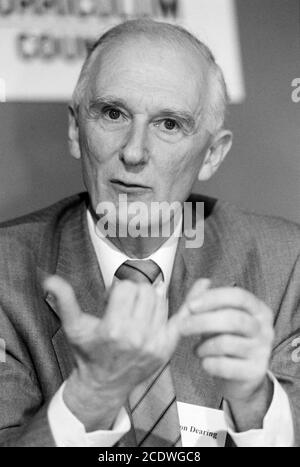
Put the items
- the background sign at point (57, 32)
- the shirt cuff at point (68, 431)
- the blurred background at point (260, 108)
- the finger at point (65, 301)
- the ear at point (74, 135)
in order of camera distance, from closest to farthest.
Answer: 1. the finger at point (65, 301)
2. the shirt cuff at point (68, 431)
3. the ear at point (74, 135)
4. the background sign at point (57, 32)
5. the blurred background at point (260, 108)

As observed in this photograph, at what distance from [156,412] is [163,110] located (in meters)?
0.55

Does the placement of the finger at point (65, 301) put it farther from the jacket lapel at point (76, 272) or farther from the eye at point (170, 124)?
the eye at point (170, 124)

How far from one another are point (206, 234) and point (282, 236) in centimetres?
16

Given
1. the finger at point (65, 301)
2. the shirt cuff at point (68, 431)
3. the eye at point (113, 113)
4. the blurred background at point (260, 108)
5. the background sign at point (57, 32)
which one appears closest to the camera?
the finger at point (65, 301)

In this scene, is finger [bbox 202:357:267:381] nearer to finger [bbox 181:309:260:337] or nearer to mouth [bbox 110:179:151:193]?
finger [bbox 181:309:260:337]

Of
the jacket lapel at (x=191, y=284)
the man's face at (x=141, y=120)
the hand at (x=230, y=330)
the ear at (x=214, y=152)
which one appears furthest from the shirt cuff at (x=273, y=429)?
the ear at (x=214, y=152)

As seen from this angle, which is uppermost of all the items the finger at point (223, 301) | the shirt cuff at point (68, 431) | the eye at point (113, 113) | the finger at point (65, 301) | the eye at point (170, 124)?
the eye at point (113, 113)

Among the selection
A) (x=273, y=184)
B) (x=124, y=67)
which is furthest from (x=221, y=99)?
(x=273, y=184)

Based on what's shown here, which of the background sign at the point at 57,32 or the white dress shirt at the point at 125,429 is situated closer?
the white dress shirt at the point at 125,429

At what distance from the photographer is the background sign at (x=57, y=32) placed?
1.70 meters

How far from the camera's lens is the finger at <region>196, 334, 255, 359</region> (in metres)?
0.97

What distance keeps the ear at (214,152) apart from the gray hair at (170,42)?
0.09 ft

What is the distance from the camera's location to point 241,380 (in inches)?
39.5
